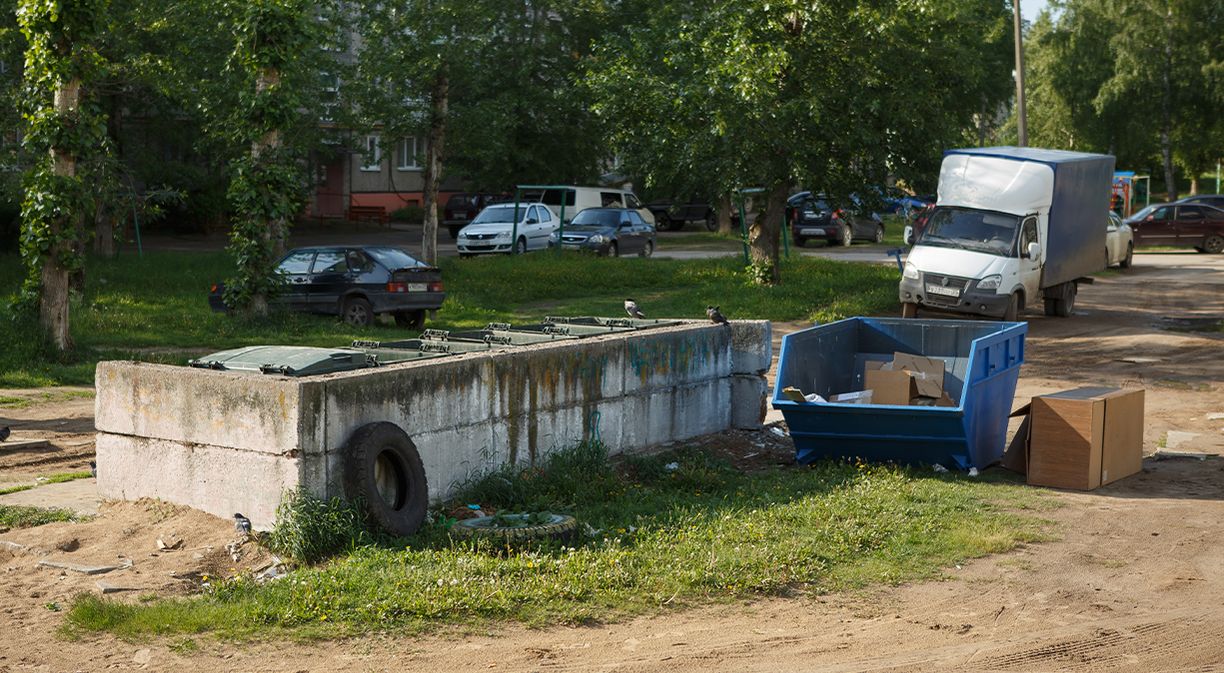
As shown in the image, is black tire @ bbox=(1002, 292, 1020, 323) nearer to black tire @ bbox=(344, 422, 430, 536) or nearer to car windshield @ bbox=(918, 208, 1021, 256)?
car windshield @ bbox=(918, 208, 1021, 256)

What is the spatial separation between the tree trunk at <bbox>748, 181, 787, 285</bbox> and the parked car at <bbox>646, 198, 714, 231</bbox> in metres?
23.5

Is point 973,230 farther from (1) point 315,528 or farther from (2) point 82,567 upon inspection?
(2) point 82,567

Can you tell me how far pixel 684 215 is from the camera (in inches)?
2009

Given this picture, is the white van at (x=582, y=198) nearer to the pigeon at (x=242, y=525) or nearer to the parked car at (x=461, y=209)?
the parked car at (x=461, y=209)

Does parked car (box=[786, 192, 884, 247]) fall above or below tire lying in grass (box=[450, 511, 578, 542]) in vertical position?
above

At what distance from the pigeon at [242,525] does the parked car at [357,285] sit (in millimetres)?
13070

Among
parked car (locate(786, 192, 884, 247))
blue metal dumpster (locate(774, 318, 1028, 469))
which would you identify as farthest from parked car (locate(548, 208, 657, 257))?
blue metal dumpster (locate(774, 318, 1028, 469))

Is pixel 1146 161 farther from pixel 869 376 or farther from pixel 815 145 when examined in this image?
pixel 869 376

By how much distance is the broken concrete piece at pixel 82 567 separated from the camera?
7.86m

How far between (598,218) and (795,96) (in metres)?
12.4

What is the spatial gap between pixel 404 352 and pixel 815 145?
15866mm

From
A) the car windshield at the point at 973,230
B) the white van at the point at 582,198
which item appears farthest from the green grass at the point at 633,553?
→ the white van at the point at 582,198

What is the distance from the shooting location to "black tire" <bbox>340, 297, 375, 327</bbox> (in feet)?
70.9

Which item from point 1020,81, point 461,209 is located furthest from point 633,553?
point 461,209
